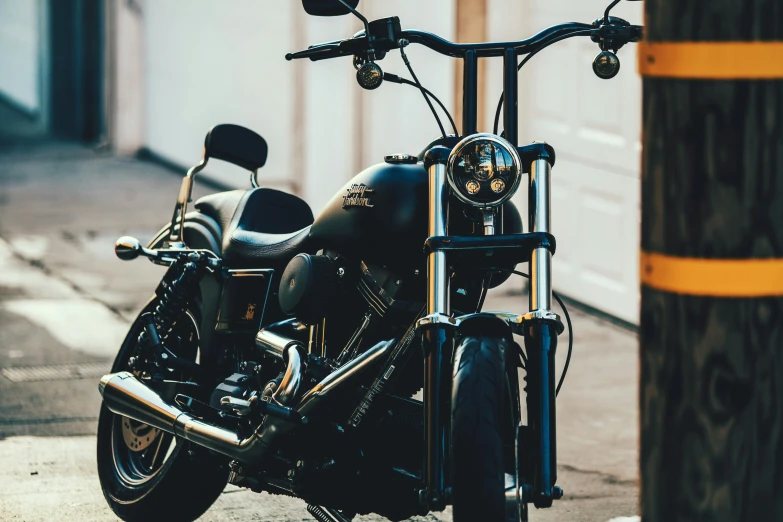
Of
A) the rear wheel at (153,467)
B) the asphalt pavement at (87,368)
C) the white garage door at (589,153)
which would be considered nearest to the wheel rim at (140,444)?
the rear wheel at (153,467)

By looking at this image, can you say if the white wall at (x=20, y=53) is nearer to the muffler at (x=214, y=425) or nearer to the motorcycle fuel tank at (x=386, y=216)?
the muffler at (x=214, y=425)

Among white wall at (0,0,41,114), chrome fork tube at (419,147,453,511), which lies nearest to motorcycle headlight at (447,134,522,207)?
chrome fork tube at (419,147,453,511)

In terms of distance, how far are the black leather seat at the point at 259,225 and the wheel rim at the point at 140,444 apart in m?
0.35

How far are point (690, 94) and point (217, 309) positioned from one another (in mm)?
2434

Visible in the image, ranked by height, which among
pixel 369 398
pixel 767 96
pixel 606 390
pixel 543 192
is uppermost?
pixel 767 96

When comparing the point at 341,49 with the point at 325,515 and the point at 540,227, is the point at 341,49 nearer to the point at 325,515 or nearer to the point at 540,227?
the point at 540,227

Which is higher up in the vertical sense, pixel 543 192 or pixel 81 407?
pixel 543 192

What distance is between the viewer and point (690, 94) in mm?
2678

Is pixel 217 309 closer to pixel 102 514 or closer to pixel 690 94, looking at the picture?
pixel 102 514

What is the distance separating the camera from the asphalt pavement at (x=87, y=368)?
5199 mm

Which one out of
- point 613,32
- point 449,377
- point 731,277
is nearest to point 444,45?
point 613,32

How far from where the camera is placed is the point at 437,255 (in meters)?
3.59

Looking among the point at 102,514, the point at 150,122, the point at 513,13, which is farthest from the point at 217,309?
the point at 150,122

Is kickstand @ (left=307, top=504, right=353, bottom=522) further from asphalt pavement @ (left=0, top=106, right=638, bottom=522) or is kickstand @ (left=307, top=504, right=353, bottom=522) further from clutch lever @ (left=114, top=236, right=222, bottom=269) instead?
clutch lever @ (left=114, top=236, right=222, bottom=269)
